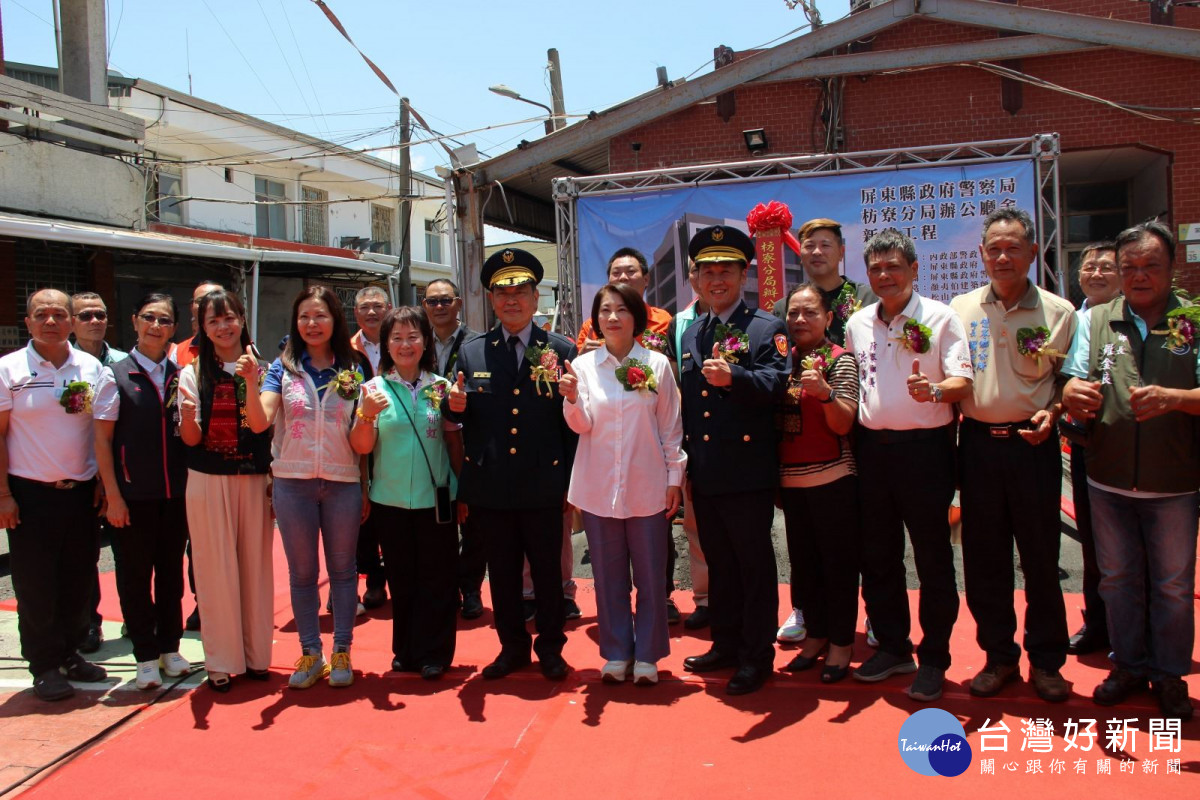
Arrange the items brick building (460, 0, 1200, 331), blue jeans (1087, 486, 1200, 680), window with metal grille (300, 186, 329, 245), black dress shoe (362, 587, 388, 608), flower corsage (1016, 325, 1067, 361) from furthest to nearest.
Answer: window with metal grille (300, 186, 329, 245) < brick building (460, 0, 1200, 331) < black dress shoe (362, 587, 388, 608) < flower corsage (1016, 325, 1067, 361) < blue jeans (1087, 486, 1200, 680)

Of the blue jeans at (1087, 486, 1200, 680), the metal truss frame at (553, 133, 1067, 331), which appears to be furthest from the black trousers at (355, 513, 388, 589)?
the metal truss frame at (553, 133, 1067, 331)

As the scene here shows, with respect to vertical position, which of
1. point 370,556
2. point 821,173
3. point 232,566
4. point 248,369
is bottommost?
point 370,556

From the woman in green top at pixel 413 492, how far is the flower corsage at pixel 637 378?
91 centimetres

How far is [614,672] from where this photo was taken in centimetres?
405

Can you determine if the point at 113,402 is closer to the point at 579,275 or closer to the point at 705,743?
the point at 705,743

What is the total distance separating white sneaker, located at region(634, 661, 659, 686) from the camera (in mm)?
4035

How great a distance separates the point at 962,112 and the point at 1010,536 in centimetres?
904

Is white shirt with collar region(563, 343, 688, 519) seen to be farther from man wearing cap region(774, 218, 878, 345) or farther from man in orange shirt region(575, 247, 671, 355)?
man wearing cap region(774, 218, 878, 345)

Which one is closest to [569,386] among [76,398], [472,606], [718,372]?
[718,372]

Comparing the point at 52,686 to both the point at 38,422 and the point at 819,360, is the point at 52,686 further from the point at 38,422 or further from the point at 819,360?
the point at 819,360

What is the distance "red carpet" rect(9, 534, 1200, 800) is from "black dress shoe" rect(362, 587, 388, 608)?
114 centimetres

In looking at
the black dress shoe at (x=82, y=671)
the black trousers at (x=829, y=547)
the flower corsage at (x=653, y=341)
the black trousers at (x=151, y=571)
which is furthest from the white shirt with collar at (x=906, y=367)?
the black dress shoe at (x=82, y=671)

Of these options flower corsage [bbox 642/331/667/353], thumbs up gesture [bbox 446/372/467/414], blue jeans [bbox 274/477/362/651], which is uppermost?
flower corsage [bbox 642/331/667/353]

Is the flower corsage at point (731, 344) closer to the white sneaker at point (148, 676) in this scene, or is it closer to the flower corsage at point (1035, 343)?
the flower corsage at point (1035, 343)
